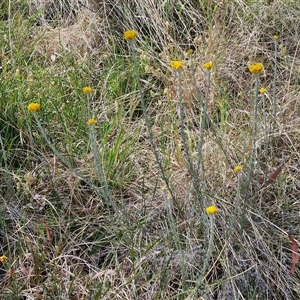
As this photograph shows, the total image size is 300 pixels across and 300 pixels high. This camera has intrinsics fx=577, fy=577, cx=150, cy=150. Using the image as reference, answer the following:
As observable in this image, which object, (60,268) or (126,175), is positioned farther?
(126,175)

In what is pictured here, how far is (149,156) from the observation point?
1771mm

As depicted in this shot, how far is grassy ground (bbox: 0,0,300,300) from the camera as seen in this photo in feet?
4.58

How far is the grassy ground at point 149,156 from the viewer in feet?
4.58

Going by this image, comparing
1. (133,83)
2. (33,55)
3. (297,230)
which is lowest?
(297,230)

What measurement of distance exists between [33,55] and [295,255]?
4.48 ft

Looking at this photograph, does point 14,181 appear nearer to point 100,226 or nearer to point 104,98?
point 100,226

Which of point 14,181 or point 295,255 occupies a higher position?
point 14,181

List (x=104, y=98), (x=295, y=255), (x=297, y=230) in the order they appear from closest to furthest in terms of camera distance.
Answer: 1. (x=295, y=255)
2. (x=297, y=230)
3. (x=104, y=98)

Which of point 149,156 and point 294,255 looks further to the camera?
point 149,156

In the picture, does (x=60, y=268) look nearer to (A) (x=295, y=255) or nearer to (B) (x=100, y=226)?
(B) (x=100, y=226)

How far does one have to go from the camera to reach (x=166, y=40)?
2344mm

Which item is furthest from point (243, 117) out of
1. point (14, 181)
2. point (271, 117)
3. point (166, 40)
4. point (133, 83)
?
point (14, 181)

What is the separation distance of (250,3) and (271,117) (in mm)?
727

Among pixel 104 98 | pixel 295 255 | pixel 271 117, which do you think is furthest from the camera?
pixel 104 98
